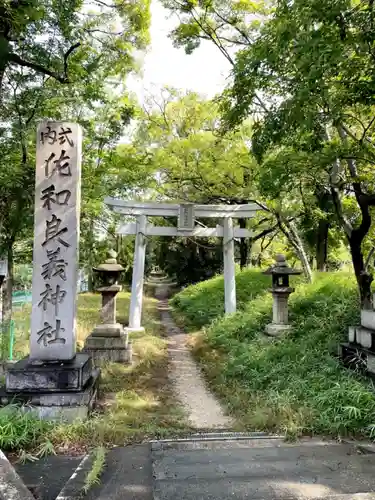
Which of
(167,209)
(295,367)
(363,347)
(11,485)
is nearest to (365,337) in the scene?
(363,347)

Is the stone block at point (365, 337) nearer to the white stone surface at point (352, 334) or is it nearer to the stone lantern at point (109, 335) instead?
the white stone surface at point (352, 334)

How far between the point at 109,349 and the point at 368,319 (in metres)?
5.29

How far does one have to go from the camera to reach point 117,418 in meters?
A: 4.77

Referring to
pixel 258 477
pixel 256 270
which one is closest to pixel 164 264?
pixel 256 270

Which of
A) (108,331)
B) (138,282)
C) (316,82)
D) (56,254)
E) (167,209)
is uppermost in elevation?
(316,82)

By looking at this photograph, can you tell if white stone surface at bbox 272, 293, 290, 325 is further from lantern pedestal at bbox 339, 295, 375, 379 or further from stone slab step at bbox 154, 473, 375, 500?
stone slab step at bbox 154, 473, 375, 500

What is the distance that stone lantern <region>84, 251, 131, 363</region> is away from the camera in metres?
8.23

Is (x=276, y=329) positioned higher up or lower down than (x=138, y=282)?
lower down

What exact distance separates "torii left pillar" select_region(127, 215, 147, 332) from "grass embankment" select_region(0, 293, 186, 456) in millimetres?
2095

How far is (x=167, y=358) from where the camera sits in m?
9.38

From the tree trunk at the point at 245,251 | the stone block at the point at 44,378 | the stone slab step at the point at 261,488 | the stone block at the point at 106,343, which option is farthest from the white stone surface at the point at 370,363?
the tree trunk at the point at 245,251

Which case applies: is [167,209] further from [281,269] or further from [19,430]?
[19,430]

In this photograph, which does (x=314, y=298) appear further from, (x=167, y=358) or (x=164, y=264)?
(x=164, y=264)

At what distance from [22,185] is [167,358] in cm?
525
